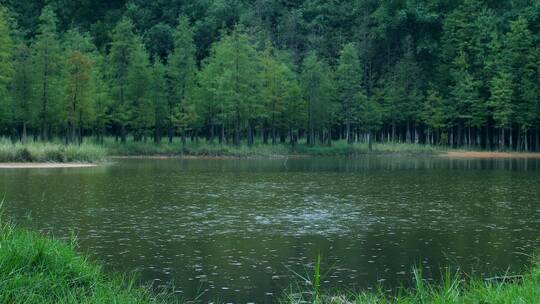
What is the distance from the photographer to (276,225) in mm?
26188

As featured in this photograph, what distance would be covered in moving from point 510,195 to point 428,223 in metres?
12.7

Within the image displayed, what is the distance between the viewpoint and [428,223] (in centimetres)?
2706

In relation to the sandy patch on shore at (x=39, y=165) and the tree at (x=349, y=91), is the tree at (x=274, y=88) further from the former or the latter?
the sandy patch on shore at (x=39, y=165)

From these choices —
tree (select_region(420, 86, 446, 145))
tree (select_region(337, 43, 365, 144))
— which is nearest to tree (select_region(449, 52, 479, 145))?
tree (select_region(420, 86, 446, 145))

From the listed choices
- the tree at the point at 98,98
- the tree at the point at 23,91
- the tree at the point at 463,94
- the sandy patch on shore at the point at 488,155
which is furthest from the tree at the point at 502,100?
the tree at the point at 23,91

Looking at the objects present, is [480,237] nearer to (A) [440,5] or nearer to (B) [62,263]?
(B) [62,263]

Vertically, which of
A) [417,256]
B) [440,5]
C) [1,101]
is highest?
[440,5]

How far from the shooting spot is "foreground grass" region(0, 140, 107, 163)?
2249 inches

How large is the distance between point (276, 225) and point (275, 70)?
210 ft

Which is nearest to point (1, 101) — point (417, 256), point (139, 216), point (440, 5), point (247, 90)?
point (247, 90)

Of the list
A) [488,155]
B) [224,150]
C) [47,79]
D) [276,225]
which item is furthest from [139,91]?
[276,225]

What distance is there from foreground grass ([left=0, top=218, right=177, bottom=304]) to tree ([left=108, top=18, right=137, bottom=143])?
71570mm

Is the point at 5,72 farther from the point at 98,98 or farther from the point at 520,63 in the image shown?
the point at 520,63

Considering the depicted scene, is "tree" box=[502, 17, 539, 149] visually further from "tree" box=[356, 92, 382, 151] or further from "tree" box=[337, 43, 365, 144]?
"tree" box=[337, 43, 365, 144]
